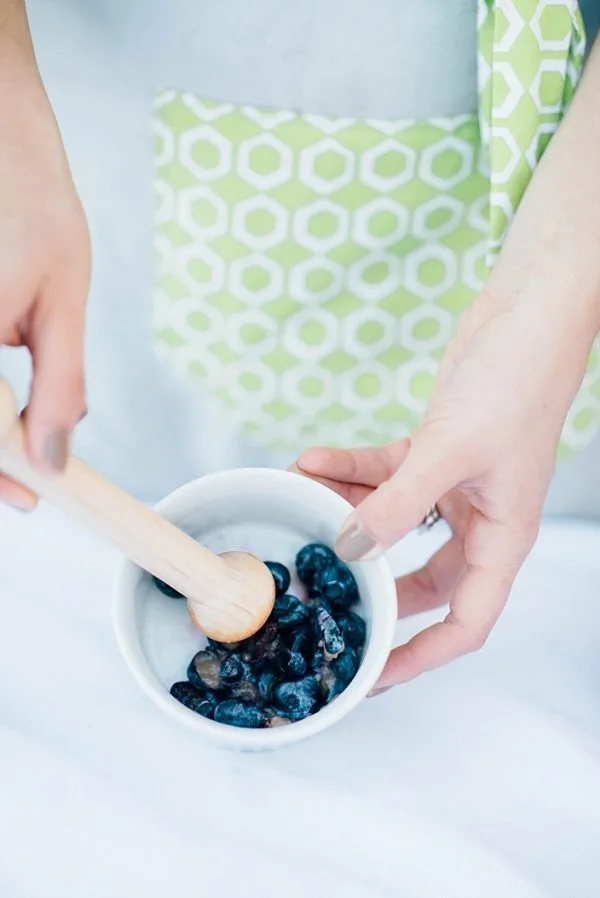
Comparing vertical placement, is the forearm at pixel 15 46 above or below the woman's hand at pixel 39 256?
above

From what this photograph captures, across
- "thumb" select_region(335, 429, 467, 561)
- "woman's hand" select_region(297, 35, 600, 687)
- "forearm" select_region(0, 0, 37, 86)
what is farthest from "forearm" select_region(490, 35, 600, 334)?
"forearm" select_region(0, 0, 37, 86)

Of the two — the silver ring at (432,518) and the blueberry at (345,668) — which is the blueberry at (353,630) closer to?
the blueberry at (345,668)

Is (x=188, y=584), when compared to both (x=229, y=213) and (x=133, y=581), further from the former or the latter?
(x=229, y=213)

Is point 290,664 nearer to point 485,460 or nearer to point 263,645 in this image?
point 263,645

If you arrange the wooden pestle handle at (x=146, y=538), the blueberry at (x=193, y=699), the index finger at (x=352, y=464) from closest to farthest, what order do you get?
the wooden pestle handle at (x=146, y=538), the blueberry at (x=193, y=699), the index finger at (x=352, y=464)

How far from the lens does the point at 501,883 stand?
0.67 metres

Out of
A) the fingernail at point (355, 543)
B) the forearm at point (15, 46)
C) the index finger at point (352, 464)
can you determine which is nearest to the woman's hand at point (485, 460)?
the fingernail at point (355, 543)

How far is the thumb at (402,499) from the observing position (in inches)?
21.0

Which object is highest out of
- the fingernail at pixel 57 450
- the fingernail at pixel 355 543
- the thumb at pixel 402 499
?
the fingernail at pixel 57 450

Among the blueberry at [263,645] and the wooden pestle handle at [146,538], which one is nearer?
the wooden pestle handle at [146,538]

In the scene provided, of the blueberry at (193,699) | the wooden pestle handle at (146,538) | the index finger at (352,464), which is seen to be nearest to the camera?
the wooden pestle handle at (146,538)

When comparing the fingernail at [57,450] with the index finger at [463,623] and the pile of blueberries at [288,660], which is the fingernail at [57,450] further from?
the index finger at [463,623]

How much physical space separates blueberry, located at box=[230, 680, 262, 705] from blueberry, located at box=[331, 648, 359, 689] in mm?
52

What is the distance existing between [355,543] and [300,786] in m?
0.25
